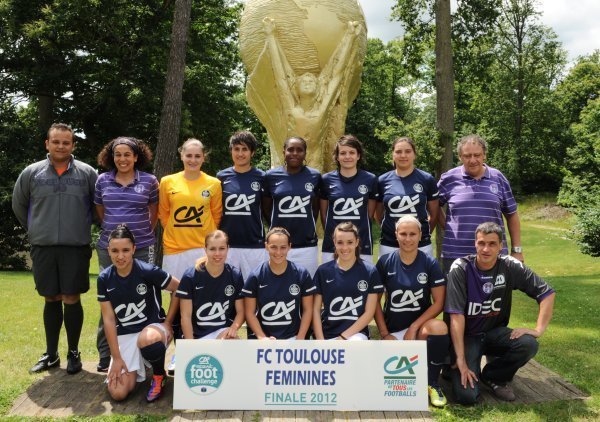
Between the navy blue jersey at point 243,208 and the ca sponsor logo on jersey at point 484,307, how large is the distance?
1.75 metres

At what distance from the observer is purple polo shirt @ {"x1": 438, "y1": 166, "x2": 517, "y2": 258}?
421 centimetres

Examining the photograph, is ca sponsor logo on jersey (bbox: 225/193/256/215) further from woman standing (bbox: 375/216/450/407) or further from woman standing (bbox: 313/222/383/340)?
woman standing (bbox: 375/216/450/407)

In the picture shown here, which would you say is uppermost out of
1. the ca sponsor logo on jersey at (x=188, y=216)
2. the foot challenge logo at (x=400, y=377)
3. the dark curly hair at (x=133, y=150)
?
the dark curly hair at (x=133, y=150)

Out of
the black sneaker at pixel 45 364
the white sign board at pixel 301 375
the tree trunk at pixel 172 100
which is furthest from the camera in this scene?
the tree trunk at pixel 172 100

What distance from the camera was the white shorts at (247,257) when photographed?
14.5 feet

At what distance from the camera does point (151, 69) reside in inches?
597

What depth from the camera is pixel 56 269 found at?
14.3 feet

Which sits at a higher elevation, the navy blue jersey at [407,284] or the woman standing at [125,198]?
the woman standing at [125,198]

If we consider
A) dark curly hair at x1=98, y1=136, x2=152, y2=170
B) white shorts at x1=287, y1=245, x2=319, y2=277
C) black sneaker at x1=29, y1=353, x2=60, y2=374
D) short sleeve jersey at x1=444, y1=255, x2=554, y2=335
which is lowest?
black sneaker at x1=29, y1=353, x2=60, y2=374

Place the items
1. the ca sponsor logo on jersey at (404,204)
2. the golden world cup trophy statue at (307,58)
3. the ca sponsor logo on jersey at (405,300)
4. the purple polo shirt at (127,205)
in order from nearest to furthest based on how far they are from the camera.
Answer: the ca sponsor logo on jersey at (405,300) < the purple polo shirt at (127,205) < the ca sponsor logo on jersey at (404,204) < the golden world cup trophy statue at (307,58)

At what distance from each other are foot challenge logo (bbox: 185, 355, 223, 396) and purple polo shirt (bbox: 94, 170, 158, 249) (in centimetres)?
121

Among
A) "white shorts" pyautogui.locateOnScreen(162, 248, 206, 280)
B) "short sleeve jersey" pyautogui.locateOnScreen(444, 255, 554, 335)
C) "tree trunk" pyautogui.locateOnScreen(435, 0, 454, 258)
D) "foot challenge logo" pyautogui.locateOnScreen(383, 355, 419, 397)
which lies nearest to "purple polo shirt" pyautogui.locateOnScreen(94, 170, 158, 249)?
"white shorts" pyautogui.locateOnScreen(162, 248, 206, 280)

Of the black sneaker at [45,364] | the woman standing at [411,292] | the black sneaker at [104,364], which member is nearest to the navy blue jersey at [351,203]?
the woman standing at [411,292]

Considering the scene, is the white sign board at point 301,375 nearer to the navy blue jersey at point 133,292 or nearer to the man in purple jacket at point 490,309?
the man in purple jacket at point 490,309
